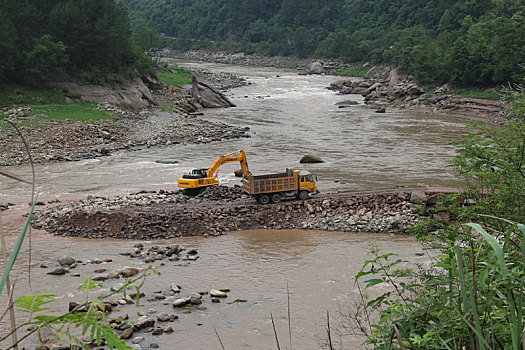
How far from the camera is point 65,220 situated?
19.8m

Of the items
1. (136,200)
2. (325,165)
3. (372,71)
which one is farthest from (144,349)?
(372,71)

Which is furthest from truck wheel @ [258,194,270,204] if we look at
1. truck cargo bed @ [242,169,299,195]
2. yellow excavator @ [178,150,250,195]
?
yellow excavator @ [178,150,250,195]

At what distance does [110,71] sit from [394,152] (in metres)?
31.8

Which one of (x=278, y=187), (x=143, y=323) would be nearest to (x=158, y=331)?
(x=143, y=323)

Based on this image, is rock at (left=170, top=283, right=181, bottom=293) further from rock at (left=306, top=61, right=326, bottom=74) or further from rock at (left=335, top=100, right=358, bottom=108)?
rock at (left=306, top=61, right=326, bottom=74)

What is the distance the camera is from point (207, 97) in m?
58.2

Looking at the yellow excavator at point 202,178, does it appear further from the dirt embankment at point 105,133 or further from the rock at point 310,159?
the dirt embankment at point 105,133

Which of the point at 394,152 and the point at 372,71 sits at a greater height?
the point at 372,71

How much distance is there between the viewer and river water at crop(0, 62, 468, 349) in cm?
1250

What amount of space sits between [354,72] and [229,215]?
7342 centimetres

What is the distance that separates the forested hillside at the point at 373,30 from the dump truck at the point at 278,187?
35.6 m

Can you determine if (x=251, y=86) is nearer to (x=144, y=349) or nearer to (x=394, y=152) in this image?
(x=394, y=152)

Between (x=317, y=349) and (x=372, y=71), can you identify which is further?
(x=372, y=71)

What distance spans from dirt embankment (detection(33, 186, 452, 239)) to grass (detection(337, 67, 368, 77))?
2655 inches
